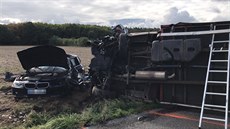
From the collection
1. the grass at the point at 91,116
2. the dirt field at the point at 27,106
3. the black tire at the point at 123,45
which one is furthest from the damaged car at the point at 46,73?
the black tire at the point at 123,45

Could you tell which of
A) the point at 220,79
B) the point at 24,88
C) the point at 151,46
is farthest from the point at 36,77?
the point at 220,79

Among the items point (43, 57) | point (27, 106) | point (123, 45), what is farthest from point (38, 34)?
point (123, 45)

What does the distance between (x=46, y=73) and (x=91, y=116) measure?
5352mm

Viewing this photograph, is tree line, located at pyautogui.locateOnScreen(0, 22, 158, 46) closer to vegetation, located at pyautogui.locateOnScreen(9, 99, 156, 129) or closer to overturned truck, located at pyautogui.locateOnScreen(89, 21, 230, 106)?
overturned truck, located at pyautogui.locateOnScreen(89, 21, 230, 106)

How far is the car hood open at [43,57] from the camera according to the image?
13336mm

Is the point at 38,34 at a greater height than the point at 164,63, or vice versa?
the point at 164,63

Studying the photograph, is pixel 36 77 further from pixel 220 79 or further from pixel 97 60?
pixel 220 79

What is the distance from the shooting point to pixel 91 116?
28.6 ft

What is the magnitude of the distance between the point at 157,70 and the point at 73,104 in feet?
11.8

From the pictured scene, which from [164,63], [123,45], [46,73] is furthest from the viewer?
[46,73]

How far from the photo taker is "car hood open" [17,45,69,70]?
43.8 ft

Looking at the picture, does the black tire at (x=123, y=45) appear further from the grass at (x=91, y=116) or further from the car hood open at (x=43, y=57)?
the car hood open at (x=43, y=57)

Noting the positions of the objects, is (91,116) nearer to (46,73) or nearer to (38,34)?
(46,73)

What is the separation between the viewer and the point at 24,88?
12.8 meters
